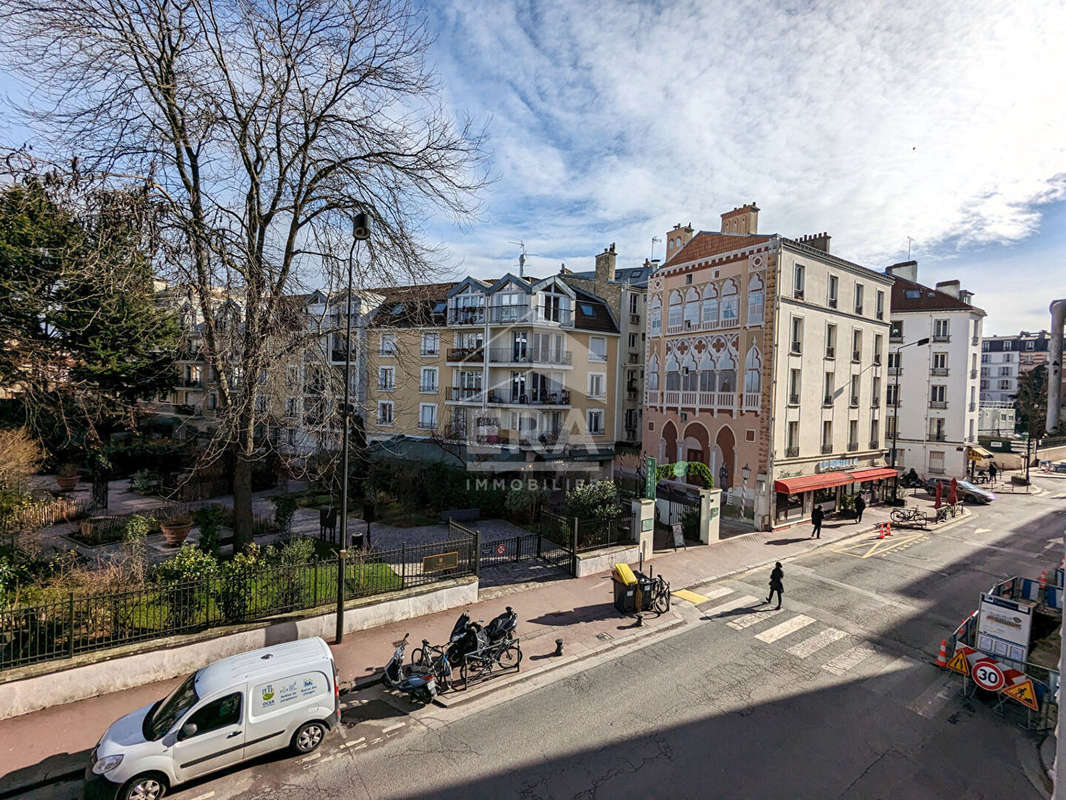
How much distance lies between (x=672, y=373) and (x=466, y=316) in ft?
43.5

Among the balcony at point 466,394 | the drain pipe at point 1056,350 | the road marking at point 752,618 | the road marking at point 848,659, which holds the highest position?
the drain pipe at point 1056,350

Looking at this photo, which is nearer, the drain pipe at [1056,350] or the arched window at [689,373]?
the drain pipe at [1056,350]

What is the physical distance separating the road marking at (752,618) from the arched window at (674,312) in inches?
705

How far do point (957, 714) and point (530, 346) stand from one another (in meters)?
24.9

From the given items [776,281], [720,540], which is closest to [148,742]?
[720,540]

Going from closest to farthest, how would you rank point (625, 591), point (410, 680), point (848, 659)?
point (410, 680), point (848, 659), point (625, 591)

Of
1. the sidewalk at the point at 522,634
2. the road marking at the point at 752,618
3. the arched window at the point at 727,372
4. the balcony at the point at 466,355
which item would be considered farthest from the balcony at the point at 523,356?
the road marking at the point at 752,618

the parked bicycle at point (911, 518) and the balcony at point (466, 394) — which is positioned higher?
the balcony at point (466, 394)

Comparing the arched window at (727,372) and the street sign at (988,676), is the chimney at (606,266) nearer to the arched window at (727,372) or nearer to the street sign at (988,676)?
the arched window at (727,372)

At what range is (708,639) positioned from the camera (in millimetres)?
12953

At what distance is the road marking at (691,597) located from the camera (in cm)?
1538

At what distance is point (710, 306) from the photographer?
27.6 meters

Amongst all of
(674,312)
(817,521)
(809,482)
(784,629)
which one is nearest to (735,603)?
(784,629)

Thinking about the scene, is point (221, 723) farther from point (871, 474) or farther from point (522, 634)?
point (871, 474)
